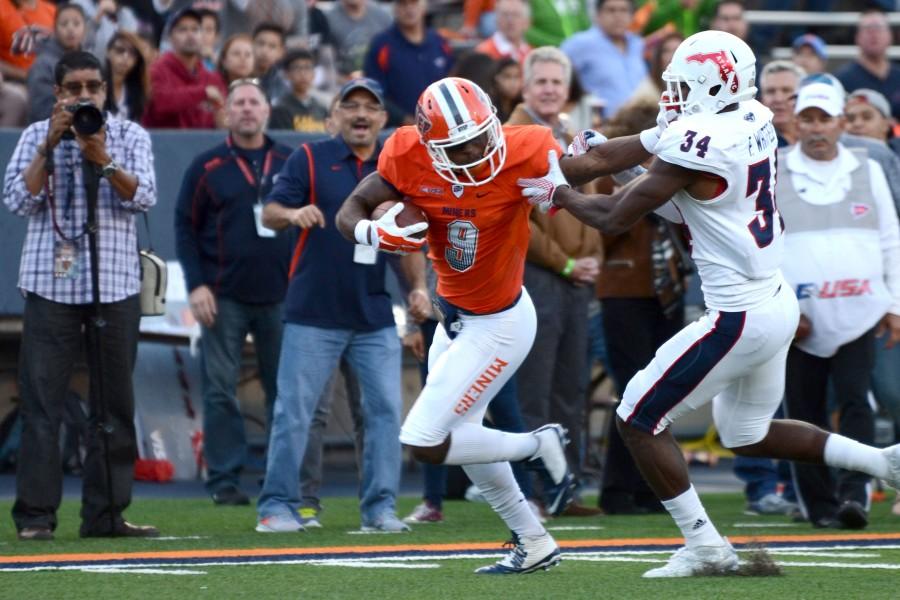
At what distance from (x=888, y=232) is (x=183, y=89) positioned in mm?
5013

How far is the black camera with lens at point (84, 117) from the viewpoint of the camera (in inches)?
291

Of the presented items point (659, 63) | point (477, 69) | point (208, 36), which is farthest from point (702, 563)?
point (208, 36)

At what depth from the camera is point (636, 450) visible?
20.0ft

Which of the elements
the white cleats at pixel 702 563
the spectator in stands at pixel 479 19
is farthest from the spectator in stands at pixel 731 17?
the white cleats at pixel 702 563

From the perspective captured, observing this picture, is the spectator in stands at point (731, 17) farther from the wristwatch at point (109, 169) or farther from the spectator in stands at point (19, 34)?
the wristwatch at point (109, 169)

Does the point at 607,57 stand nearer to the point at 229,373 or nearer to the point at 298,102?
the point at 298,102

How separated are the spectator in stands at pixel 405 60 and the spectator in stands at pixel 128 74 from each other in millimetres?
1838

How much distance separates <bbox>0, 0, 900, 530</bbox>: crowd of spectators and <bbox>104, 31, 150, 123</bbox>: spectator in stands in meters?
0.02

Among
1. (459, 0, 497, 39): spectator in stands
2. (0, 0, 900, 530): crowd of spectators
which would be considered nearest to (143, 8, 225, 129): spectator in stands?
(0, 0, 900, 530): crowd of spectators

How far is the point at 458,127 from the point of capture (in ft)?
19.8

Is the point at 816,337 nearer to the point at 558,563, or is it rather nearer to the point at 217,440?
the point at 558,563

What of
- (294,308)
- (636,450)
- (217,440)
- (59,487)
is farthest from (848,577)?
(217,440)

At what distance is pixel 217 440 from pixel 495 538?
2.42 meters

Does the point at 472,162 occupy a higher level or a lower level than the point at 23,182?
higher
